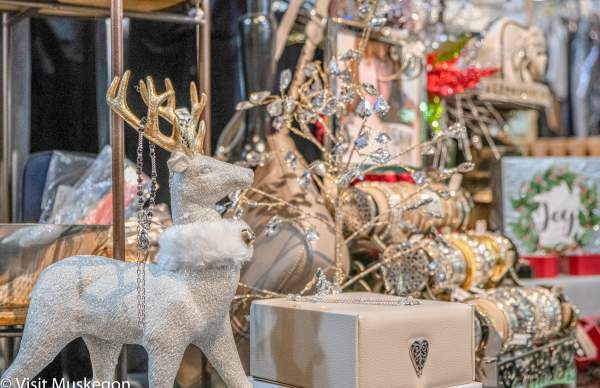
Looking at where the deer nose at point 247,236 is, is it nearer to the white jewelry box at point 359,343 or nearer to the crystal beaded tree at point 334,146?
the white jewelry box at point 359,343

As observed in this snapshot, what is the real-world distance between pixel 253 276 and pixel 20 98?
30.2 inches

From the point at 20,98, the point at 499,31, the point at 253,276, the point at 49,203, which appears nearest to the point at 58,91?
the point at 20,98

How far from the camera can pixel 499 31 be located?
10.5 feet

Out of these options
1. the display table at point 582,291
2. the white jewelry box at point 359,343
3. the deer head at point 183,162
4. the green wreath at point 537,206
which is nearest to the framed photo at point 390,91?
the green wreath at point 537,206

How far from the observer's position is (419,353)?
1.77m

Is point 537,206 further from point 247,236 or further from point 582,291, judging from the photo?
point 247,236

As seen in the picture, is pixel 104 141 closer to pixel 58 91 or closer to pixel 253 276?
pixel 58 91

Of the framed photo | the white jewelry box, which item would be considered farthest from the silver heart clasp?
the framed photo

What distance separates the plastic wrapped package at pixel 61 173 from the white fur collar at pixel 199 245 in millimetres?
802

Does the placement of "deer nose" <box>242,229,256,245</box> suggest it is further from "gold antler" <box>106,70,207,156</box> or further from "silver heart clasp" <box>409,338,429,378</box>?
"silver heart clasp" <box>409,338,429,378</box>

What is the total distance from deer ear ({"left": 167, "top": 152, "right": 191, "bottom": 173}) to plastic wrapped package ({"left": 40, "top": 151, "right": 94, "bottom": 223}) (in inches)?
31.0

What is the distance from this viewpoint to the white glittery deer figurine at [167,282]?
1601 mm

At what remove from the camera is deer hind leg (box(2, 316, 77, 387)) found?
5.30ft

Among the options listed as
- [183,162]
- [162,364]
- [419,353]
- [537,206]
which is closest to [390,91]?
[537,206]
